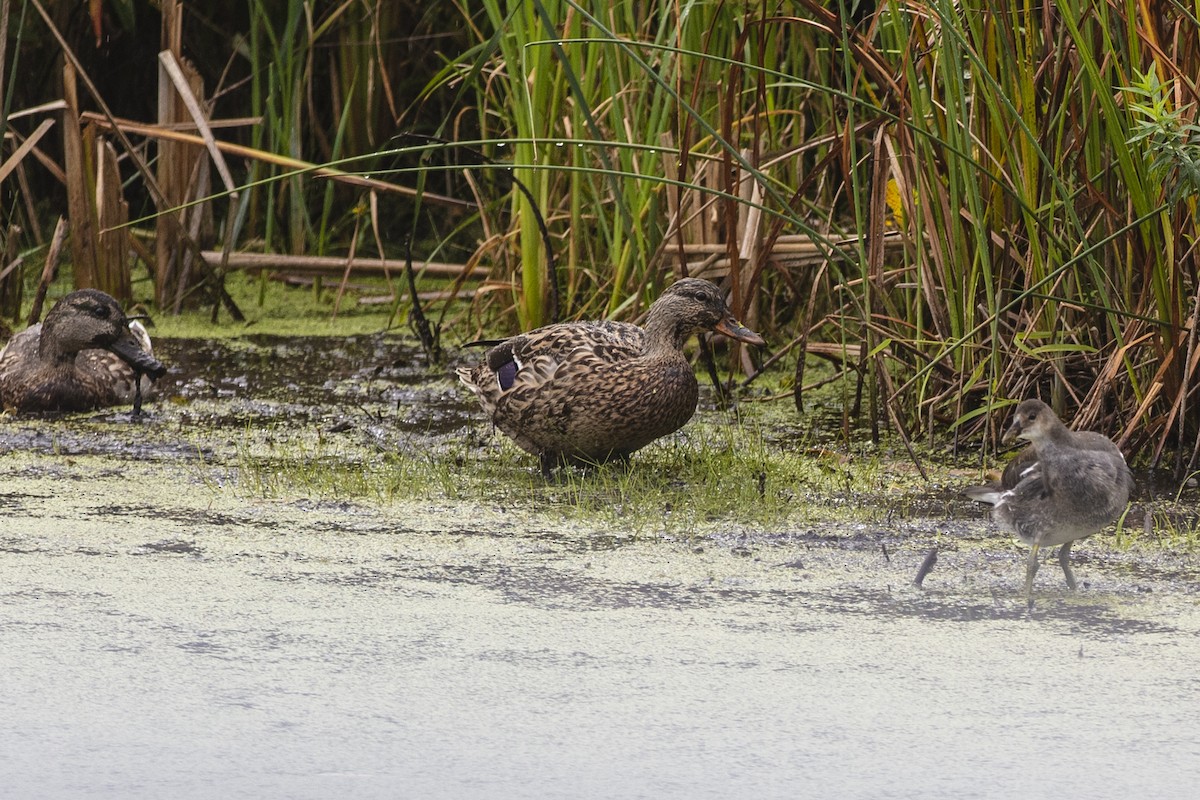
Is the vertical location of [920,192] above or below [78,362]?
above

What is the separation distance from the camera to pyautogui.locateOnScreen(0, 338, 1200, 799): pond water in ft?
7.56

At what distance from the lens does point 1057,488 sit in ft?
10.1

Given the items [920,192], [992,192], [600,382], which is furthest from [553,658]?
[992,192]

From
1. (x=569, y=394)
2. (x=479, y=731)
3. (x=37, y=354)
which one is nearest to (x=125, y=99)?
(x=37, y=354)

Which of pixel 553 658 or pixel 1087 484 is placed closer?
pixel 553 658

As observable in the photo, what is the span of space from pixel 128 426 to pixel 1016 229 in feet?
8.38

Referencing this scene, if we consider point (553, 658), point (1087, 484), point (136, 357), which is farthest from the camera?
point (136, 357)

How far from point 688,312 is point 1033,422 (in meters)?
1.29

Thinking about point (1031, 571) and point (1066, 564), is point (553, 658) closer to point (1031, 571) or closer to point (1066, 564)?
point (1031, 571)

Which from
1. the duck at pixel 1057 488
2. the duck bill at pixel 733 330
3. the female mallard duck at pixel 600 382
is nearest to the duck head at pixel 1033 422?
the duck at pixel 1057 488

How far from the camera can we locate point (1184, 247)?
4.14 m

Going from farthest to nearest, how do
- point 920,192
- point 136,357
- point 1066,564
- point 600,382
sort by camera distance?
point 136,357 → point 920,192 → point 600,382 → point 1066,564

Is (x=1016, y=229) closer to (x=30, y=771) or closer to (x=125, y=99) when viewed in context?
(x=30, y=771)

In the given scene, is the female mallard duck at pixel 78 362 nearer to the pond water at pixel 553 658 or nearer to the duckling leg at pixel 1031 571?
the pond water at pixel 553 658
